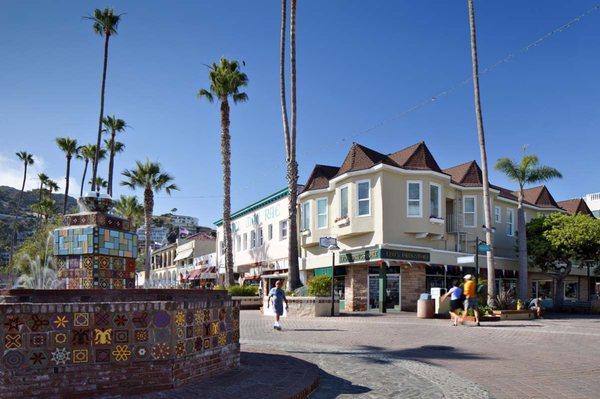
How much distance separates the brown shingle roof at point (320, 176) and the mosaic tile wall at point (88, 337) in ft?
83.3

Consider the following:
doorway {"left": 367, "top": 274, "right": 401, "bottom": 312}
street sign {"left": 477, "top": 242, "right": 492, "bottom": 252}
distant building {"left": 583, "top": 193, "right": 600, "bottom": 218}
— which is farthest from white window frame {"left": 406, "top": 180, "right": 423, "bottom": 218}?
distant building {"left": 583, "top": 193, "right": 600, "bottom": 218}

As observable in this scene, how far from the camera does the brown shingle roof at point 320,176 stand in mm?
32281

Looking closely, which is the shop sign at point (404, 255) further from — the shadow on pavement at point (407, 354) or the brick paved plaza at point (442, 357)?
the shadow on pavement at point (407, 354)

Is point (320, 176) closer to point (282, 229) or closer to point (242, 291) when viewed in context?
point (282, 229)

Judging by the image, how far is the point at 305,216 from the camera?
33.2 m

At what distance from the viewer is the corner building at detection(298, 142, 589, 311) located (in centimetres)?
2770

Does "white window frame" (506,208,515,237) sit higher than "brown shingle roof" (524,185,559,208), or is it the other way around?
"brown shingle roof" (524,185,559,208)

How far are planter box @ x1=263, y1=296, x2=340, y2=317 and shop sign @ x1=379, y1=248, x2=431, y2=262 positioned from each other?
3958 millimetres

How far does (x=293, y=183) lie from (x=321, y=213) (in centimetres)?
415

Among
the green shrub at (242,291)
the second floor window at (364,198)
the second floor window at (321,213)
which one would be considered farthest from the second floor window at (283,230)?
the second floor window at (364,198)

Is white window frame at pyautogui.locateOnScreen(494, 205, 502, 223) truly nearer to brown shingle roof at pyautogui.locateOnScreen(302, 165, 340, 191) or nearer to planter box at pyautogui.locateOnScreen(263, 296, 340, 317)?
brown shingle roof at pyautogui.locateOnScreen(302, 165, 340, 191)

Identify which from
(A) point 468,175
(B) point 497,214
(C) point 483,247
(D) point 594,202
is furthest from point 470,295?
(D) point 594,202

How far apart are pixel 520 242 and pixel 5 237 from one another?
112726mm

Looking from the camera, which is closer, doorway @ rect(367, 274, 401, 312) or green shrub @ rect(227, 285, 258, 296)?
doorway @ rect(367, 274, 401, 312)
